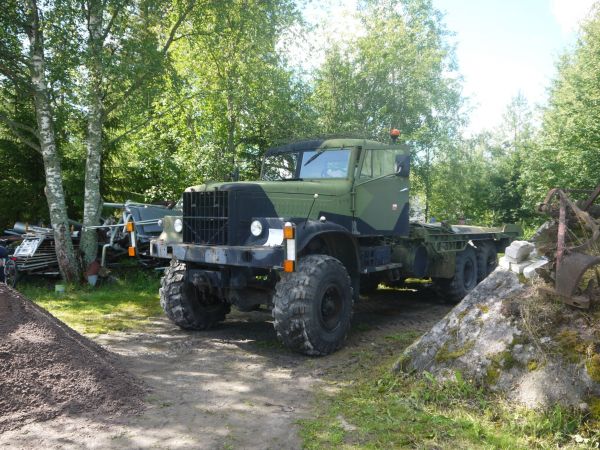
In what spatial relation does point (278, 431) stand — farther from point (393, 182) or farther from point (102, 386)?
point (393, 182)

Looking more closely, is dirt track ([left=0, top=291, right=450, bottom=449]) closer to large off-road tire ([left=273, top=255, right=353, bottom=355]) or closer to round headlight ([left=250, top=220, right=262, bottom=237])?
large off-road tire ([left=273, top=255, right=353, bottom=355])

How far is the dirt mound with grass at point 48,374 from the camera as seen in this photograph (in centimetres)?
370

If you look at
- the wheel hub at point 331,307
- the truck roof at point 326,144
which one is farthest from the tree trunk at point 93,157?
the wheel hub at point 331,307

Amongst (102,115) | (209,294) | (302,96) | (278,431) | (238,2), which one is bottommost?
(278,431)

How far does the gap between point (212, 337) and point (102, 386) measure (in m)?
2.29

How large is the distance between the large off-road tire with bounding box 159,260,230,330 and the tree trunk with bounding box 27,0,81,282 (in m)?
4.48

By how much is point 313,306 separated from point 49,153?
23.7 ft

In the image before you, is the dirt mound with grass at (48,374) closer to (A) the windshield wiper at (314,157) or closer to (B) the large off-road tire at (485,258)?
(A) the windshield wiper at (314,157)

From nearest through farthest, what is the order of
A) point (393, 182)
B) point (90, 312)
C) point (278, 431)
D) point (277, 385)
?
point (278, 431) < point (277, 385) < point (393, 182) < point (90, 312)

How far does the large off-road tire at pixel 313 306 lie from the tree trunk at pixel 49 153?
21.0 feet

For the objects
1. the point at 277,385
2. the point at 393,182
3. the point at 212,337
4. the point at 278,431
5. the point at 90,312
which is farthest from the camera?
the point at 90,312

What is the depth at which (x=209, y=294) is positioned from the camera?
650 cm

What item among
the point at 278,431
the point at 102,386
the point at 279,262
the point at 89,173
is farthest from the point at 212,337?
the point at 89,173

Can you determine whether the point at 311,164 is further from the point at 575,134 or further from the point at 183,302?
the point at 575,134
